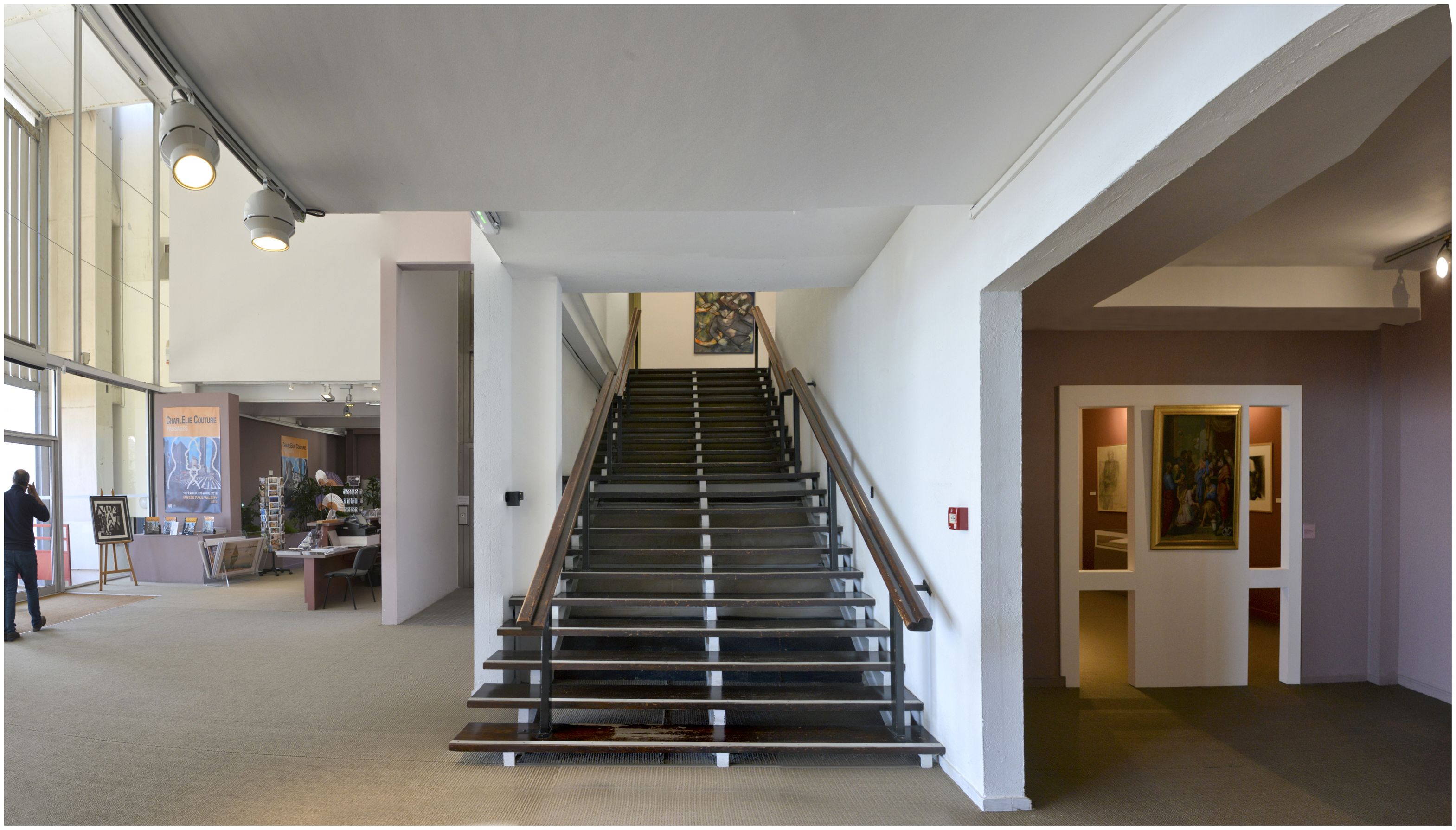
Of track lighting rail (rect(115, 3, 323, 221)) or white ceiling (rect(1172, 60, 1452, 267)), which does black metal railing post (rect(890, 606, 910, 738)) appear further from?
track lighting rail (rect(115, 3, 323, 221))

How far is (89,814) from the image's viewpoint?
11.0 feet

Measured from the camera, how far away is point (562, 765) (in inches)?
154

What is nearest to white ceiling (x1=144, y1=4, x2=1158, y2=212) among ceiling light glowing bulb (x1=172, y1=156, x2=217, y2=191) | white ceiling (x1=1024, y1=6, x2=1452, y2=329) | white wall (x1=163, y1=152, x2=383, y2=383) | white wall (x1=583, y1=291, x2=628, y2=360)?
ceiling light glowing bulb (x1=172, y1=156, x2=217, y2=191)

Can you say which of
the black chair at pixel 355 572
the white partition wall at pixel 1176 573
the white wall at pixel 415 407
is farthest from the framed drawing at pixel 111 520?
the white partition wall at pixel 1176 573

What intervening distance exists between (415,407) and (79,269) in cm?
499

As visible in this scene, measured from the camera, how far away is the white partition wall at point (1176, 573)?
5.47 metres

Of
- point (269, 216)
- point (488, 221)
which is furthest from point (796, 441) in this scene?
point (269, 216)

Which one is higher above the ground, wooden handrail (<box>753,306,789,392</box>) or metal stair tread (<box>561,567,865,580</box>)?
wooden handrail (<box>753,306,789,392</box>)

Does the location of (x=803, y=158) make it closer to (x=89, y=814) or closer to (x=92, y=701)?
(x=89, y=814)

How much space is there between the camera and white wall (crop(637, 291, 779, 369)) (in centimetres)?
1285

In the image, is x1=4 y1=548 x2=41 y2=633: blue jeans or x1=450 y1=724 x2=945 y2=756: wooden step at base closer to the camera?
x1=450 y1=724 x2=945 y2=756: wooden step at base

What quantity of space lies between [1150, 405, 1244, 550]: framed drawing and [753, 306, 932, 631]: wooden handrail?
2185mm

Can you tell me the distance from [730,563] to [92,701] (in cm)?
428

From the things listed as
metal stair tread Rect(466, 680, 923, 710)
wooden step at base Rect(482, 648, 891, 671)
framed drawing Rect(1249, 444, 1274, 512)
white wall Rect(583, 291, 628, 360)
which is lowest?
metal stair tread Rect(466, 680, 923, 710)
